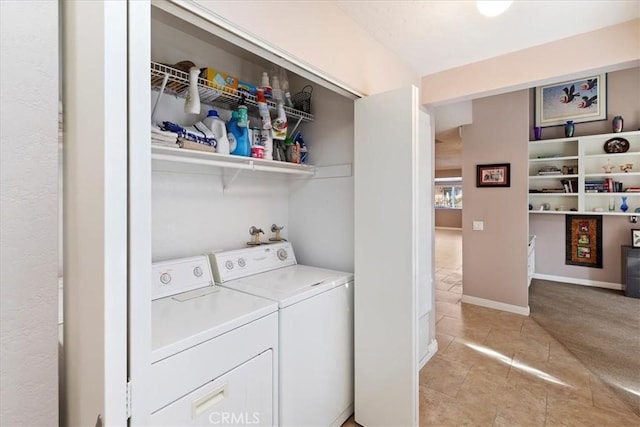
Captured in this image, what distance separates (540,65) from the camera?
6.53 feet

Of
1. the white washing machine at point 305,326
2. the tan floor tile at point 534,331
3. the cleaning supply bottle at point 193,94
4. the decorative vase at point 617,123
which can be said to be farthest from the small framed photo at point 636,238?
the cleaning supply bottle at point 193,94

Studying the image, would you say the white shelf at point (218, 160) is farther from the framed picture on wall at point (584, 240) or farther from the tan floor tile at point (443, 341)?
the framed picture on wall at point (584, 240)

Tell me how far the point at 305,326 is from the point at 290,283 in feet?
0.85

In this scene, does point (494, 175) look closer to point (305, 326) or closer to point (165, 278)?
point (305, 326)

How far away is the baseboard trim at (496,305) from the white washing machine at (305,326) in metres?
2.83

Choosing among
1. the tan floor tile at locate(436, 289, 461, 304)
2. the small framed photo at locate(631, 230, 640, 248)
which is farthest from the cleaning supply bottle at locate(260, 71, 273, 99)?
the small framed photo at locate(631, 230, 640, 248)

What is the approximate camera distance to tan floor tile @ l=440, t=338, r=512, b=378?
2480mm

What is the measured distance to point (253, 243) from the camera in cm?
203

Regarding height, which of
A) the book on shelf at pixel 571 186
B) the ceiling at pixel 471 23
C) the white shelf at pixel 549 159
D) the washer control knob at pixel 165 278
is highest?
the ceiling at pixel 471 23

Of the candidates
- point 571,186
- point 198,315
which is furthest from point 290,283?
point 571,186

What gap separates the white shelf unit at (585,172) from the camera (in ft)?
13.9

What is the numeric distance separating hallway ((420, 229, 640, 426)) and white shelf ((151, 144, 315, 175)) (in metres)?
1.87

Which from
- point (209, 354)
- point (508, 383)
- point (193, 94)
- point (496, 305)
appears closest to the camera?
point (209, 354)

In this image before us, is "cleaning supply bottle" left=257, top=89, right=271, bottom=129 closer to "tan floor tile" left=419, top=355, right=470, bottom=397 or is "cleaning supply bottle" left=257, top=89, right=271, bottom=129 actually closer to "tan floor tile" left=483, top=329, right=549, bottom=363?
"tan floor tile" left=419, top=355, right=470, bottom=397
